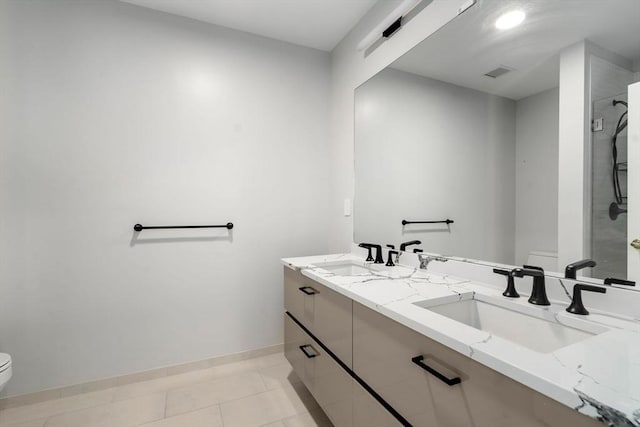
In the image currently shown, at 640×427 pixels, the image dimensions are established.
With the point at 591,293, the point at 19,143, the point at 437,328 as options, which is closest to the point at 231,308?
the point at 19,143

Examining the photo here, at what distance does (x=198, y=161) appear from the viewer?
6.73 feet

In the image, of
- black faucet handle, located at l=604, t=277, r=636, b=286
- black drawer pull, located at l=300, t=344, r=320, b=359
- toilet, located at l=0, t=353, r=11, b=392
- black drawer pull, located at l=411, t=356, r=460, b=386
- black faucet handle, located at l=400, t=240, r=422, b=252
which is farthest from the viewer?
black faucet handle, located at l=400, t=240, r=422, b=252

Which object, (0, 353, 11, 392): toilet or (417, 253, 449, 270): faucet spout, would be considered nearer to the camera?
(0, 353, 11, 392): toilet

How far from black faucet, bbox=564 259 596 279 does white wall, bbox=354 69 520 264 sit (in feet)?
0.73

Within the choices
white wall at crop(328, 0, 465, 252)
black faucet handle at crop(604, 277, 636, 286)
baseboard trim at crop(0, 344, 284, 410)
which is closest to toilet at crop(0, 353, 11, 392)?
baseboard trim at crop(0, 344, 284, 410)

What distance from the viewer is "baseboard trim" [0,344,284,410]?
1678mm

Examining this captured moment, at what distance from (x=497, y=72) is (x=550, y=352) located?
1.08 metres

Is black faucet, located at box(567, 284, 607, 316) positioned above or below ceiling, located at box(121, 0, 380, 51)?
below

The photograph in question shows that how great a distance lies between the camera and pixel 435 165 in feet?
5.07

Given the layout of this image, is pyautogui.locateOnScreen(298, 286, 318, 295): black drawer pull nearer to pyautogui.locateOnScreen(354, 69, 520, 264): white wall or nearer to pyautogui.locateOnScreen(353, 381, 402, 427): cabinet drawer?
pyautogui.locateOnScreen(353, 381, 402, 427): cabinet drawer

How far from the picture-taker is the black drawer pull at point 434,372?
0.70 m

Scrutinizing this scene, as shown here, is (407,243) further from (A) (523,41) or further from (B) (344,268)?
(A) (523,41)

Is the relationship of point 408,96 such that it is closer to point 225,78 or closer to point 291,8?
point 291,8

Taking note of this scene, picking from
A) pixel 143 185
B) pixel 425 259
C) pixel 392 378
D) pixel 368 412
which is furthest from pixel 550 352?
pixel 143 185
